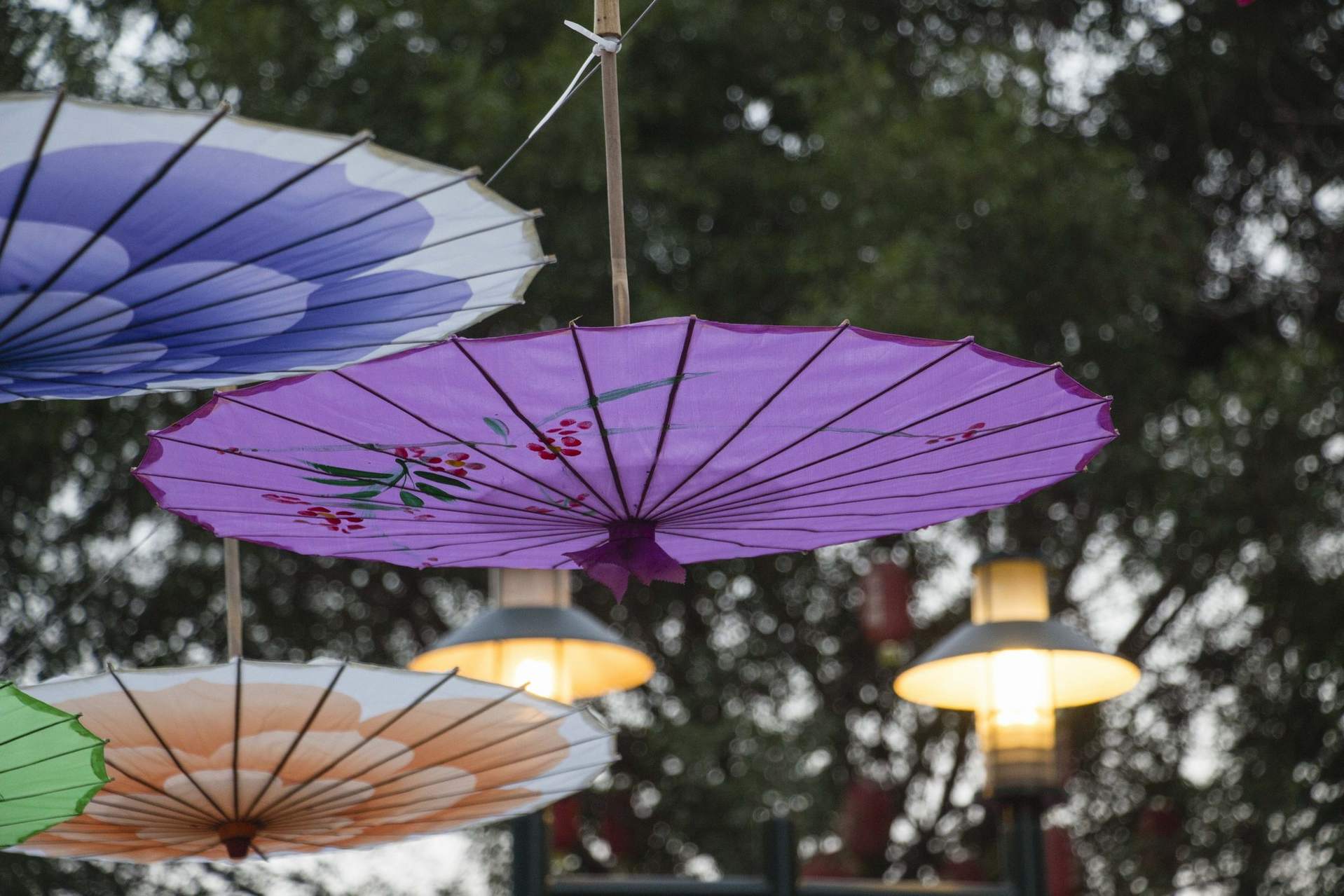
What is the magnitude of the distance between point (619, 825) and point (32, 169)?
7345 millimetres

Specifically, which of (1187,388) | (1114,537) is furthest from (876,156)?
(1114,537)

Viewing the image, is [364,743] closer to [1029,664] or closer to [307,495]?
[307,495]

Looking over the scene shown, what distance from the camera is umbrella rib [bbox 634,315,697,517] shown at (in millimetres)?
2715

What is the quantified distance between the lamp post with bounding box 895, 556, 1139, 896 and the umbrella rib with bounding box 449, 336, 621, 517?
6.48ft

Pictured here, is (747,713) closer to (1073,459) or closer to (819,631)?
(819,631)

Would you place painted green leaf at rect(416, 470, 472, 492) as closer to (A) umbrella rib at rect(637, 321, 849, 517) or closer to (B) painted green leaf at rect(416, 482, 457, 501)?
(B) painted green leaf at rect(416, 482, 457, 501)

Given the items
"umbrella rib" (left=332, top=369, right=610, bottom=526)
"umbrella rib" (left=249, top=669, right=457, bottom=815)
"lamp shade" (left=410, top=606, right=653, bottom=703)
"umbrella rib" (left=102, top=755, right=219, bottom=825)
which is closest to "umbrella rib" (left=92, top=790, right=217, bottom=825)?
"umbrella rib" (left=102, top=755, right=219, bottom=825)

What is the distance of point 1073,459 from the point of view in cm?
337

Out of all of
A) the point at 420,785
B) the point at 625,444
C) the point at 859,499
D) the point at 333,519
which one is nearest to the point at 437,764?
the point at 420,785

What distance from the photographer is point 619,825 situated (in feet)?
30.3

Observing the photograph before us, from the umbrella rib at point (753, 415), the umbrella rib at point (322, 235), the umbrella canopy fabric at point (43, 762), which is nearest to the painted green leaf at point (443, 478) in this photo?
the umbrella rib at point (753, 415)

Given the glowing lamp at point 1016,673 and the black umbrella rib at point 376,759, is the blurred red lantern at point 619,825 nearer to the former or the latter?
the glowing lamp at point 1016,673

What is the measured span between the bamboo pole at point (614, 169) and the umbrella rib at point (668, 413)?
8.4 inches

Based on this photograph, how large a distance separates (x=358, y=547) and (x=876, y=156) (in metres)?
5.09
